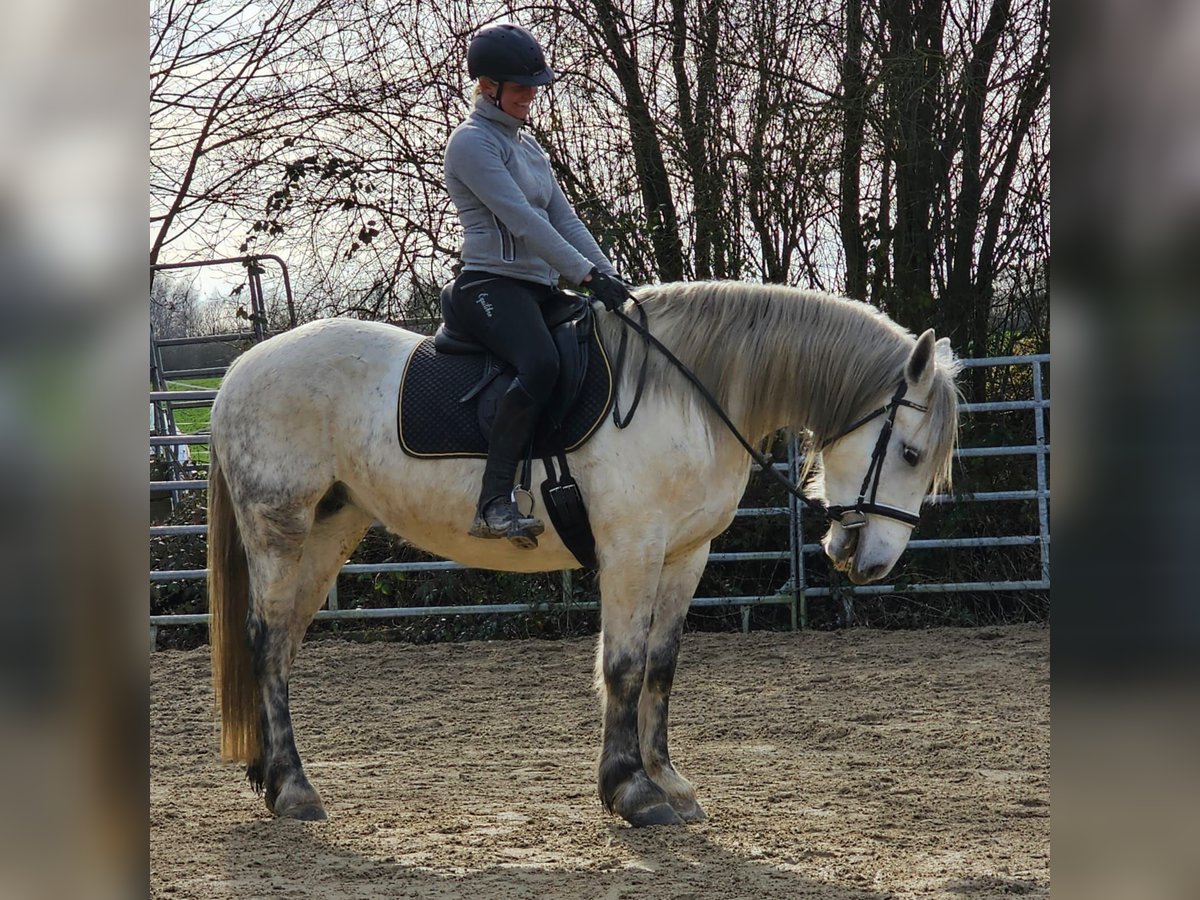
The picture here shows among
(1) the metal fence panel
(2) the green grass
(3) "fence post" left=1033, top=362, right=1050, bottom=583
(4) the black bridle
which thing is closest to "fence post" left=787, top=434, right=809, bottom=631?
(1) the metal fence panel

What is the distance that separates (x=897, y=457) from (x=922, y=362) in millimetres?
298

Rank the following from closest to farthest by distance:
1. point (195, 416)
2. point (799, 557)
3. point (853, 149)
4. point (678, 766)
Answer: point (678, 766) → point (799, 557) → point (853, 149) → point (195, 416)

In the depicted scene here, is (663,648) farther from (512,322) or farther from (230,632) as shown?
(230,632)

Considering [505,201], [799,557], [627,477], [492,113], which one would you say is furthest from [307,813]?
[799,557]

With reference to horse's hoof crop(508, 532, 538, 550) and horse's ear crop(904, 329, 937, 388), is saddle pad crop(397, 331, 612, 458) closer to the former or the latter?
horse's hoof crop(508, 532, 538, 550)

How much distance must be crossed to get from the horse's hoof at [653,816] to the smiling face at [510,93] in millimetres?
2205

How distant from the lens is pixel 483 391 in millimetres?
3717

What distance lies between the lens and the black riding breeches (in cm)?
352

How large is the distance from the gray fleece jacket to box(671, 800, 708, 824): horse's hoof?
1663mm

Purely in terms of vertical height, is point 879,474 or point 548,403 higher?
point 548,403

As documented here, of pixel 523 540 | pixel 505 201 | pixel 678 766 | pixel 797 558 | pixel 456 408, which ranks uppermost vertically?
pixel 505 201

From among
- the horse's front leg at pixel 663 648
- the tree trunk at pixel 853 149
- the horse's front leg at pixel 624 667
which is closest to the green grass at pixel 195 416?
the tree trunk at pixel 853 149
